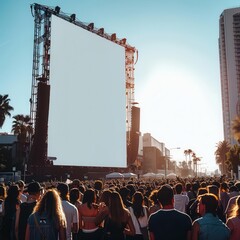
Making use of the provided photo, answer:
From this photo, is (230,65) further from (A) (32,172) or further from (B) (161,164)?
(A) (32,172)

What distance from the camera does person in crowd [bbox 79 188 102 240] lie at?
631 centimetres

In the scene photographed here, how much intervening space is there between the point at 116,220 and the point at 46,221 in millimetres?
1435

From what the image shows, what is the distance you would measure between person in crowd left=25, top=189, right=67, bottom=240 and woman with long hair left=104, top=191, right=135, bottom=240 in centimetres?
121

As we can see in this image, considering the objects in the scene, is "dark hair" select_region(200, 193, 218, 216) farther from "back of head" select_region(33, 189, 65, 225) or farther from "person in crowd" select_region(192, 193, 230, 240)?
"back of head" select_region(33, 189, 65, 225)

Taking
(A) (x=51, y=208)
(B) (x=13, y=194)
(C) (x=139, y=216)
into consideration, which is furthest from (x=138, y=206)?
(B) (x=13, y=194)

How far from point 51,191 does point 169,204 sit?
66.6 inches

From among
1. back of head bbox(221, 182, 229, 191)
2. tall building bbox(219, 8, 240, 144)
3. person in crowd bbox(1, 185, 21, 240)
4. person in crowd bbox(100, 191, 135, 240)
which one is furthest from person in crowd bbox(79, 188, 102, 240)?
tall building bbox(219, 8, 240, 144)

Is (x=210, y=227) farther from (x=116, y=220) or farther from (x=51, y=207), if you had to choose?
(x=51, y=207)

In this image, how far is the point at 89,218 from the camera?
6.39m

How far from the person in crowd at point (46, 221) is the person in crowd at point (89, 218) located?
170 centimetres

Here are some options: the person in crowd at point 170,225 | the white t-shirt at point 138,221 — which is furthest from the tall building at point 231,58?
the person in crowd at point 170,225

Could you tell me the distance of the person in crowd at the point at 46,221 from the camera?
4.64 metres

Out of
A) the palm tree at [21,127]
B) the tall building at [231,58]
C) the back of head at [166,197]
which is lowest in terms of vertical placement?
the back of head at [166,197]

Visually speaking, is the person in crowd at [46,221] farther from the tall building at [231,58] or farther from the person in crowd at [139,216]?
the tall building at [231,58]
